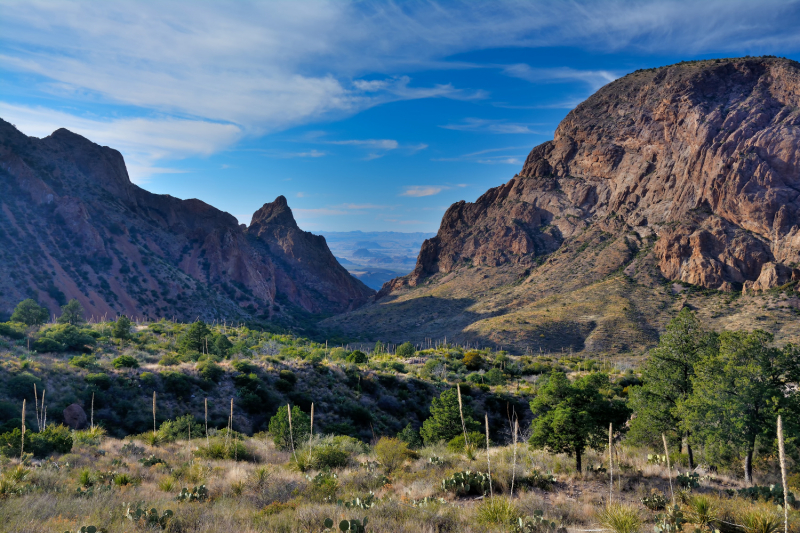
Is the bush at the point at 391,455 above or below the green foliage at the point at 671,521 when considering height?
below

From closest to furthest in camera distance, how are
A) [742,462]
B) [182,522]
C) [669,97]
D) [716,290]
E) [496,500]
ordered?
[182,522], [496,500], [742,462], [716,290], [669,97]

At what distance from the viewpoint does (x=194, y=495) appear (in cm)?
930

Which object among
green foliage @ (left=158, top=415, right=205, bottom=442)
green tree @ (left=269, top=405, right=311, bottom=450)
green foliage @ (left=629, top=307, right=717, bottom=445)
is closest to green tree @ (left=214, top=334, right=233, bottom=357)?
green foliage @ (left=158, top=415, right=205, bottom=442)

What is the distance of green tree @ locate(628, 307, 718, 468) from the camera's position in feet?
50.5

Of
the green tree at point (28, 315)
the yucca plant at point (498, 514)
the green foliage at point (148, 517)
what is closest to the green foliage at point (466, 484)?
the yucca plant at point (498, 514)

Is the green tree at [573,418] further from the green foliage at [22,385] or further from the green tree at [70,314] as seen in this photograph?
the green tree at [70,314]

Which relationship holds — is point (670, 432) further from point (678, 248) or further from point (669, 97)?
point (669, 97)

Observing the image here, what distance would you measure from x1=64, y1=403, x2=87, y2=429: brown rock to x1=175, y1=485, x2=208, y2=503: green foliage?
17.0 m

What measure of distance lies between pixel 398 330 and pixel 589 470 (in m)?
74.5

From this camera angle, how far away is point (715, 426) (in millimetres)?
12539

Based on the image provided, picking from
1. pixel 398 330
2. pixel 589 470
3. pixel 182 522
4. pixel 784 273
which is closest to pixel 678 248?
pixel 784 273

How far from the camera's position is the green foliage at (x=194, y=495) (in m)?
9.10

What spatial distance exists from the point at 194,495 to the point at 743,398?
16.5 metres

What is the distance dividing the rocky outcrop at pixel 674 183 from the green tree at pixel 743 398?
67.5 m
